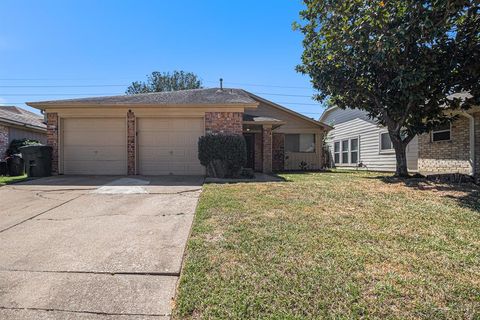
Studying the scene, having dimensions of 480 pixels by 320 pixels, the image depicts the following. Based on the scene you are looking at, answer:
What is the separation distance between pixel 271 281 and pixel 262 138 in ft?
39.3

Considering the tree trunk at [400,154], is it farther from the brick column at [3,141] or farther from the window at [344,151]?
the brick column at [3,141]

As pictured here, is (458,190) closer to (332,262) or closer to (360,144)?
(332,262)

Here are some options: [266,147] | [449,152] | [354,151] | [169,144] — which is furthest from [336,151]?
[169,144]

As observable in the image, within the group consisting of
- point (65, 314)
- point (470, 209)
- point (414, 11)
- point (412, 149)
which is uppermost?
point (414, 11)

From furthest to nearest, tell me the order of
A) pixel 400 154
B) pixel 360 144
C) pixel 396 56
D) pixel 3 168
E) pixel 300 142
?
pixel 360 144, pixel 300 142, pixel 3 168, pixel 400 154, pixel 396 56

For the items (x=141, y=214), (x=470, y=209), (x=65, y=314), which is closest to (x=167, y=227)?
(x=141, y=214)

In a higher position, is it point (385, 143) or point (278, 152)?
point (385, 143)

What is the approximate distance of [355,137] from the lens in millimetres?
19000

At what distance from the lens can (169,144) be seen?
11.4 m

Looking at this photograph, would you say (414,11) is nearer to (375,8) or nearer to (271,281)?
(375,8)

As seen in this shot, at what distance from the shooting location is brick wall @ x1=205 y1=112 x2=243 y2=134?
11297mm

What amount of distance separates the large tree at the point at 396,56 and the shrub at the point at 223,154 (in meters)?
3.50

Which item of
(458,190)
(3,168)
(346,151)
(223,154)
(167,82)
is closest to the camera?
(458,190)

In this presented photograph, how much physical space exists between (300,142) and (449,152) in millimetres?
6956
